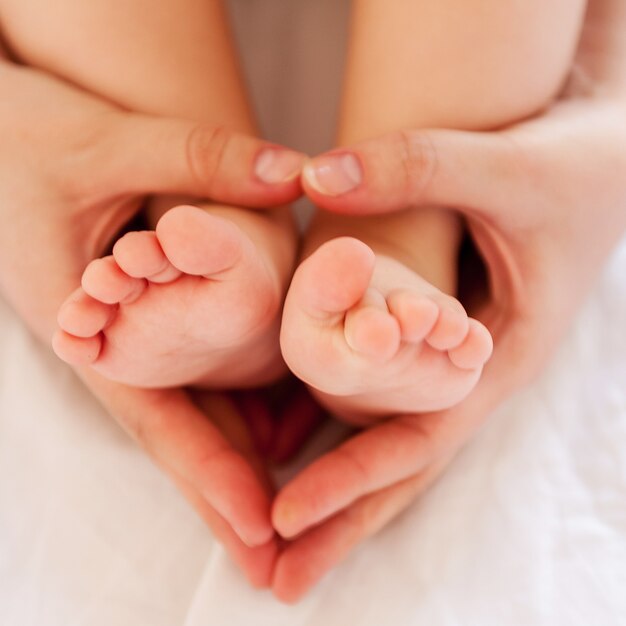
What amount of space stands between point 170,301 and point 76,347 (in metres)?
0.07

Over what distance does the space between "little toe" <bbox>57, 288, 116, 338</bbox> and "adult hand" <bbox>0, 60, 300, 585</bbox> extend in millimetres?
131

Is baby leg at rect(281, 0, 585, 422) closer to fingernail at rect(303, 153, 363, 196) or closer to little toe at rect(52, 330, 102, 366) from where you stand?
fingernail at rect(303, 153, 363, 196)

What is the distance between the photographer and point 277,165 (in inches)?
22.1

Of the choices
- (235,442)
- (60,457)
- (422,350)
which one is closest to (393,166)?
→ (422,350)

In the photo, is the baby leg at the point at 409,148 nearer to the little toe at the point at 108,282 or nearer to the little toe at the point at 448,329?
the little toe at the point at 448,329

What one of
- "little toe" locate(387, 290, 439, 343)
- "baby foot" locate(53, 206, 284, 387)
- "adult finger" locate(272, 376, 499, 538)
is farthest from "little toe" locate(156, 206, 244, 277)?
"adult finger" locate(272, 376, 499, 538)

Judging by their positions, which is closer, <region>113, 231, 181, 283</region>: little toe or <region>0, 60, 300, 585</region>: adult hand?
<region>113, 231, 181, 283</region>: little toe

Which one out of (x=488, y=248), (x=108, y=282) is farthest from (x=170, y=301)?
(x=488, y=248)

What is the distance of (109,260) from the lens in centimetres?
45

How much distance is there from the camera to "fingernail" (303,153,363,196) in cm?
53

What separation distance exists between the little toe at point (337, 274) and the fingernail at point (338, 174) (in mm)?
118

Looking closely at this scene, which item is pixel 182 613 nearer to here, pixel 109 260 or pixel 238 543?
pixel 238 543

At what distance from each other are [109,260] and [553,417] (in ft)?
1.43

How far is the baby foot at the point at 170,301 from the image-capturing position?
43cm
